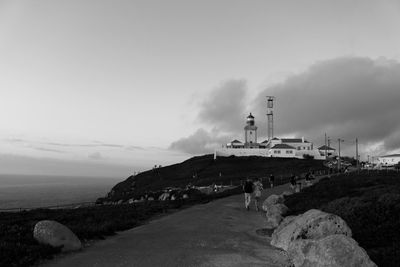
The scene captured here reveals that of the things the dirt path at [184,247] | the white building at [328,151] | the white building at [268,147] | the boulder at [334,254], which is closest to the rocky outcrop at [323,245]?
the boulder at [334,254]

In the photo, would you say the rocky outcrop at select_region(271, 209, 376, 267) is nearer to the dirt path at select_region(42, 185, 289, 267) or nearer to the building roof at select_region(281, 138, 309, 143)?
the dirt path at select_region(42, 185, 289, 267)

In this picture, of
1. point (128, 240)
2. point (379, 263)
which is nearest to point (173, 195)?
point (128, 240)

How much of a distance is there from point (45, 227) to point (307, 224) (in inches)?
339

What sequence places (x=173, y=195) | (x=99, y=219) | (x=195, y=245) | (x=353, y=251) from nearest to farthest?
1. (x=353, y=251)
2. (x=195, y=245)
3. (x=99, y=219)
4. (x=173, y=195)

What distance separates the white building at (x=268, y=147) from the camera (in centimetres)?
13075

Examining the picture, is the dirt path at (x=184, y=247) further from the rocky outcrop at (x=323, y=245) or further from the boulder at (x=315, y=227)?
the rocky outcrop at (x=323, y=245)

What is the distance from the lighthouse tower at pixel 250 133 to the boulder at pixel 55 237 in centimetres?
13149

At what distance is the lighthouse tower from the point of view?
144 metres

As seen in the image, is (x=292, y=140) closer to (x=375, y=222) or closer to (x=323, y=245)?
(x=375, y=222)

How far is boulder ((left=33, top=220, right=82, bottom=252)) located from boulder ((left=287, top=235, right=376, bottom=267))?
7223mm

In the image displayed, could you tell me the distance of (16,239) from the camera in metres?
13.6

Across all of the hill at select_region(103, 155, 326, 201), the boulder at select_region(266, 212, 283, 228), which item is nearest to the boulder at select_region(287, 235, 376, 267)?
the boulder at select_region(266, 212, 283, 228)

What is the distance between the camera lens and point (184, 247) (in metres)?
13.8

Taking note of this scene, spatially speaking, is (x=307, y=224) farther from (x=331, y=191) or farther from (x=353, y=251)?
(x=331, y=191)
